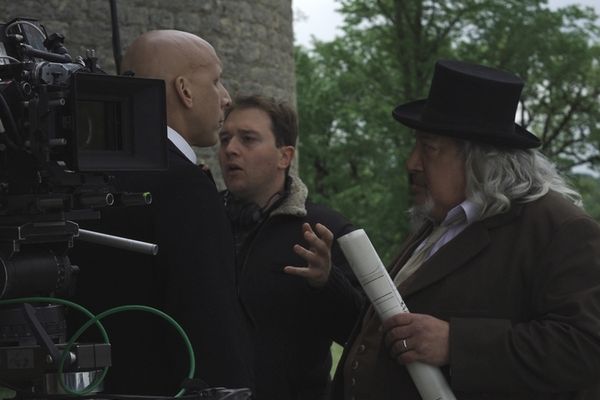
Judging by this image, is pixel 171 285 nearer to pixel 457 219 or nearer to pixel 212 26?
pixel 457 219

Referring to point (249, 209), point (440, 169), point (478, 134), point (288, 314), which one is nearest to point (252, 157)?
point (249, 209)

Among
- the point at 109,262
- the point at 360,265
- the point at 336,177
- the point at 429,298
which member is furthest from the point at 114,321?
the point at 336,177

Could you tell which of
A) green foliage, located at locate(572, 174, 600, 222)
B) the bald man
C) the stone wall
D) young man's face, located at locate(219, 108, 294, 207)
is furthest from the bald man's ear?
green foliage, located at locate(572, 174, 600, 222)

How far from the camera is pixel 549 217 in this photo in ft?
10.8

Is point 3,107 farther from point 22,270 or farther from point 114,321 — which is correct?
point 114,321

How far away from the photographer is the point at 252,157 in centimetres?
448

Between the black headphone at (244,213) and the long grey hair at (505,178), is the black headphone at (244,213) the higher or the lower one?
the lower one

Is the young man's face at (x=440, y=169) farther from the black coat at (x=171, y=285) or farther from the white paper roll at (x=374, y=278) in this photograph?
the black coat at (x=171, y=285)

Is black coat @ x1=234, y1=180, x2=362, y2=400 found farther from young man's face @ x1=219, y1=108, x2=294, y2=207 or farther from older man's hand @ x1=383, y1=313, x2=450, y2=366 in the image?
older man's hand @ x1=383, y1=313, x2=450, y2=366

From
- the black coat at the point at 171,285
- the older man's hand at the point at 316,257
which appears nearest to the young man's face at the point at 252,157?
the older man's hand at the point at 316,257

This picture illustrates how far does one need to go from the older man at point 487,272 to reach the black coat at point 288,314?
37 cm

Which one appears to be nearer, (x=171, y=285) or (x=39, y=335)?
(x=39, y=335)

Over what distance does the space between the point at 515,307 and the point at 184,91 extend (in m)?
1.06

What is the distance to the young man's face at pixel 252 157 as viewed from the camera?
446cm
